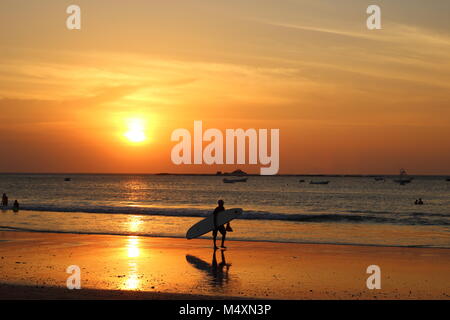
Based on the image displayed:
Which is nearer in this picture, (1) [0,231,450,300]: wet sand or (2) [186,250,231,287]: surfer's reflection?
(1) [0,231,450,300]: wet sand

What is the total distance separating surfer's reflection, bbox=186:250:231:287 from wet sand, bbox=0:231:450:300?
0.03 meters

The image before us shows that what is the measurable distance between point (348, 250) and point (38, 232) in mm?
15905

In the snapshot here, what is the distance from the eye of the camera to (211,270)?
1598cm

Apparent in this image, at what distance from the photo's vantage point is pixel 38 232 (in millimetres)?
26938

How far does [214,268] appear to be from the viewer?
16344 millimetres

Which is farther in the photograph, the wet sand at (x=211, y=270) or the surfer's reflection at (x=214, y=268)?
the surfer's reflection at (x=214, y=268)

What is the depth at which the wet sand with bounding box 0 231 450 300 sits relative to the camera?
1268 centimetres

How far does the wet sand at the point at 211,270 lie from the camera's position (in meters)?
12.7

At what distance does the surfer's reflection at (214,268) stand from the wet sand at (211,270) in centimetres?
3

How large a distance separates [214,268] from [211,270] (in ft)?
1.21

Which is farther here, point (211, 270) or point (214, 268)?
point (214, 268)

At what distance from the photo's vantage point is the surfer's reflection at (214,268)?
561 inches
